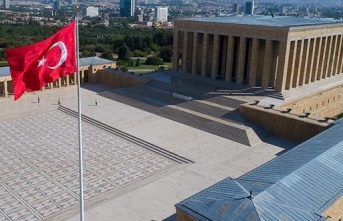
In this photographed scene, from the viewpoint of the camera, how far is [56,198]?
17.4 meters

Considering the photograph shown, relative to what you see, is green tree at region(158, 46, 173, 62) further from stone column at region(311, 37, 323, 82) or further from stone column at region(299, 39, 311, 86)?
stone column at region(299, 39, 311, 86)

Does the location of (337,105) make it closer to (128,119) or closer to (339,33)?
(339,33)

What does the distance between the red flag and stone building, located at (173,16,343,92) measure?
21.0m

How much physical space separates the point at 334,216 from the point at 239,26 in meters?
20.7

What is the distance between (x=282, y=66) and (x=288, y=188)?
17.5 m

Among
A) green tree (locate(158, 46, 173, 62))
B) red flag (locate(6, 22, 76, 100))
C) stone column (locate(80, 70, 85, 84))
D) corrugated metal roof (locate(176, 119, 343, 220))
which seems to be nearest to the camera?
red flag (locate(6, 22, 76, 100))

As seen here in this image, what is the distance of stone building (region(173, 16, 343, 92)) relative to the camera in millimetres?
29078

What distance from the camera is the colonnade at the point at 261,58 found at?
1154 inches

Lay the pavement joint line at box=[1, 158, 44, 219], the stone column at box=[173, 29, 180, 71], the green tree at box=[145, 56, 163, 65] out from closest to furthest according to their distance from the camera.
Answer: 1. the pavement joint line at box=[1, 158, 44, 219]
2. the stone column at box=[173, 29, 180, 71]
3. the green tree at box=[145, 56, 163, 65]

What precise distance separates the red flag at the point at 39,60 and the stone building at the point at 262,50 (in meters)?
21.0

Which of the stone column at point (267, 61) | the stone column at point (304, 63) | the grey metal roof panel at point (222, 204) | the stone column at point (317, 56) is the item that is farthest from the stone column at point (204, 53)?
the grey metal roof panel at point (222, 204)

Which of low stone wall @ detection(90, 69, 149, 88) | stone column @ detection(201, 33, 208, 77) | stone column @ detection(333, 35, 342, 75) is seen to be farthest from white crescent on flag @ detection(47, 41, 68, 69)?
stone column @ detection(333, 35, 342, 75)

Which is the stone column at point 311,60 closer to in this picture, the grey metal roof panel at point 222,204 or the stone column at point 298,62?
the stone column at point 298,62

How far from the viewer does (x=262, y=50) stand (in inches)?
1227
